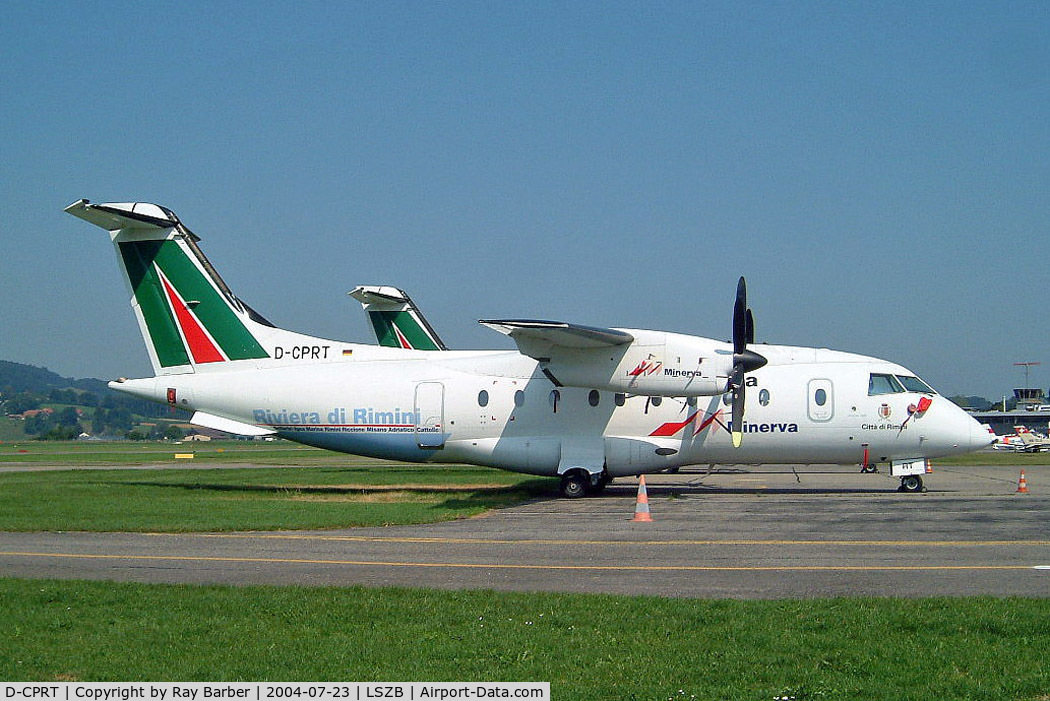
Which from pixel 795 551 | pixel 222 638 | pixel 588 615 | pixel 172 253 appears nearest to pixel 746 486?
pixel 795 551

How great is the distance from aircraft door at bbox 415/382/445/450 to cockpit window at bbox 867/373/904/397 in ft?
36.9

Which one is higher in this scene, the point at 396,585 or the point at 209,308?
the point at 209,308

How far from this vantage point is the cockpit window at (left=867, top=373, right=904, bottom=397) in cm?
2477

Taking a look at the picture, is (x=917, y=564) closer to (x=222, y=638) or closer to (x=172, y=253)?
(x=222, y=638)

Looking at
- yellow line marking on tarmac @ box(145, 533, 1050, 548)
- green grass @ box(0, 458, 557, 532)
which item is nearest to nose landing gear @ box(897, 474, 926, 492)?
green grass @ box(0, 458, 557, 532)

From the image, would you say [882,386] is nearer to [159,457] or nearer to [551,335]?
[551,335]

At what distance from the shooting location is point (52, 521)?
18.3 metres

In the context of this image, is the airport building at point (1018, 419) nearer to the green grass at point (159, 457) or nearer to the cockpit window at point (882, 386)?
the green grass at point (159, 457)

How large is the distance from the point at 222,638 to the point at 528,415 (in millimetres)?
16987

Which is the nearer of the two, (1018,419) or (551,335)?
(551,335)

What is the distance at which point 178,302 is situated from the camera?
86.4ft

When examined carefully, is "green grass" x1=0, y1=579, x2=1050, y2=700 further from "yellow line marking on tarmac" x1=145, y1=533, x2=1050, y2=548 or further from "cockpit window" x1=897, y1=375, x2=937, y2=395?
"cockpit window" x1=897, y1=375, x2=937, y2=395

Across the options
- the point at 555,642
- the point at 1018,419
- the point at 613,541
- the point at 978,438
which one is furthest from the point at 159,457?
the point at 1018,419

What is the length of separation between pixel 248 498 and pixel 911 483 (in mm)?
17400
